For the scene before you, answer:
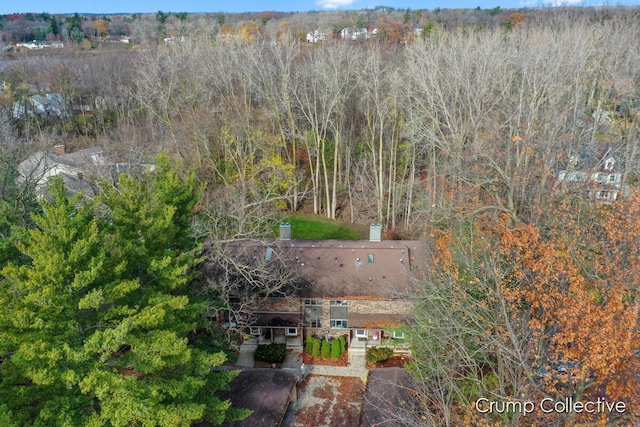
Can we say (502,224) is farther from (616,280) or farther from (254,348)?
(254,348)

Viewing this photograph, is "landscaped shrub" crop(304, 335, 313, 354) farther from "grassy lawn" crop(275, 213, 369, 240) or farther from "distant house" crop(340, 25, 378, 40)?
"distant house" crop(340, 25, 378, 40)

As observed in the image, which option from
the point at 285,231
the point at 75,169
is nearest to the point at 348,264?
the point at 285,231

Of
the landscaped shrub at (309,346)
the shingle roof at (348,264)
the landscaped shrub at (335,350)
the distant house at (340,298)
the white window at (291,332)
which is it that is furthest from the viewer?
the white window at (291,332)

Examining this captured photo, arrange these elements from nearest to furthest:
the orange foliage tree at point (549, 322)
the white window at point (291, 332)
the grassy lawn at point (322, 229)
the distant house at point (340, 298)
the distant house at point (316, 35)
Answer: the orange foliage tree at point (549, 322) < the distant house at point (340, 298) < the white window at point (291, 332) < the grassy lawn at point (322, 229) < the distant house at point (316, 35)

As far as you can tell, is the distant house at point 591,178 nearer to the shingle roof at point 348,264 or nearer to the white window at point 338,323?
the shingle roof at point 348,264

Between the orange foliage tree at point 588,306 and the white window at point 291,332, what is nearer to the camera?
the orange foliage tree at point 588,306

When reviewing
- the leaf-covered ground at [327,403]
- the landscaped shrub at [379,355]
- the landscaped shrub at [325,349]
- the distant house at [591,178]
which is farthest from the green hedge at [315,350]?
the distant house at [591,178]

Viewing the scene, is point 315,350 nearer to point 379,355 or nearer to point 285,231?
point 379,355
